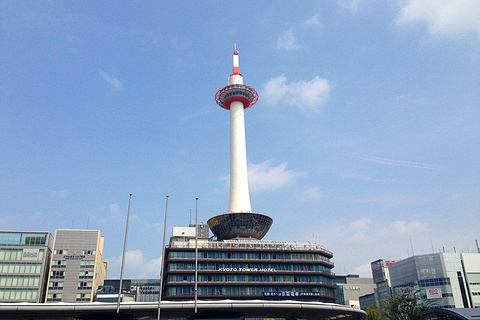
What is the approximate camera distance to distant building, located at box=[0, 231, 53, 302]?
11400 cm

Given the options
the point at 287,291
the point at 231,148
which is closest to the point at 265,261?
the point at 287,291

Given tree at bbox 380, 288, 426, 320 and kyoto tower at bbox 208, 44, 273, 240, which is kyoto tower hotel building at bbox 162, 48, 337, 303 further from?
tree at bbox 380, 288, 426, 320

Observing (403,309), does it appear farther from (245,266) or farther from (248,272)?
(245,266)

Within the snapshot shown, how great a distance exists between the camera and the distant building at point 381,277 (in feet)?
557

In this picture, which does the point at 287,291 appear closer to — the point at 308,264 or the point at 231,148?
the point at 308,264

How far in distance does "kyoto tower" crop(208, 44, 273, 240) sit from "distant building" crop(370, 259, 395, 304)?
67652 mm

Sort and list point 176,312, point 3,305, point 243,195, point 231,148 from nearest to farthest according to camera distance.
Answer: point 3,305
point 176,312
point 243,195
point 231,148

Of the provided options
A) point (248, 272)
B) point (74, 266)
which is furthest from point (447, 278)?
point (74, 266)

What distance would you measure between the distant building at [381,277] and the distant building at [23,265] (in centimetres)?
11936

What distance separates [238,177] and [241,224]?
53.1ft

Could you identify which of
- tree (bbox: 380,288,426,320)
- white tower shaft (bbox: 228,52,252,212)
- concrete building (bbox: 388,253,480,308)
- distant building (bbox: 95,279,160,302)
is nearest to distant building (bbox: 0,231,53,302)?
distant building (bbox: 95,279,160,302)

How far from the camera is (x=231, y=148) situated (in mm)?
141750

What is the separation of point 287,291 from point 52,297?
213 feet

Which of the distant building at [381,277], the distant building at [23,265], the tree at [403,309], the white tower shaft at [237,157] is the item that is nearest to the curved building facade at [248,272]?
the white tower shaft at [237,157]
